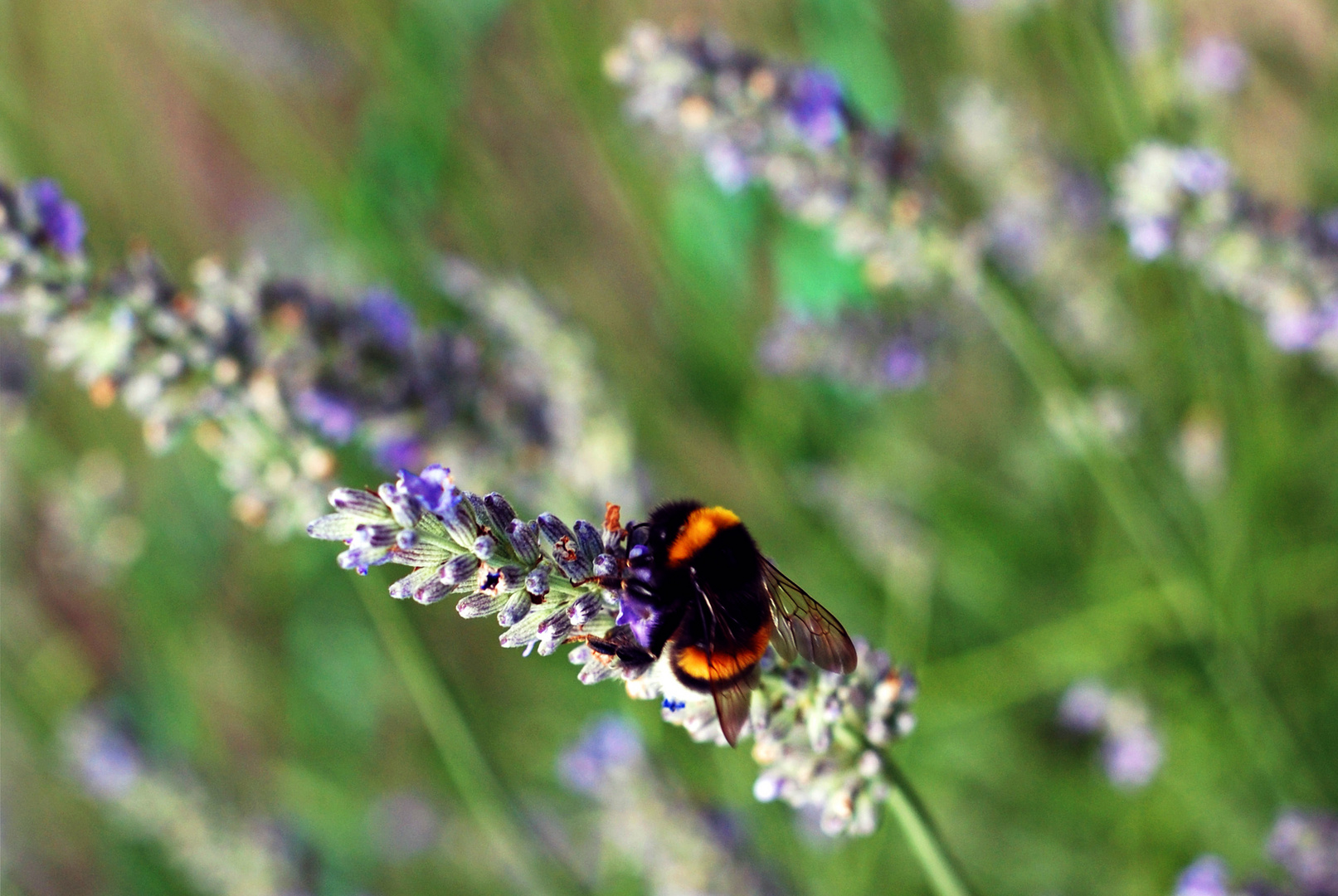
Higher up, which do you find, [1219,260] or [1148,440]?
[1148,440]

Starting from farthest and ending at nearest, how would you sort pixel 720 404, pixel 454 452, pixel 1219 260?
1. pixel 720 404
2. pixel 454 452
3. pixel 1219 260

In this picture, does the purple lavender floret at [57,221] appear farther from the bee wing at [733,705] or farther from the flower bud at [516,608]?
the bee wing at [733,705]

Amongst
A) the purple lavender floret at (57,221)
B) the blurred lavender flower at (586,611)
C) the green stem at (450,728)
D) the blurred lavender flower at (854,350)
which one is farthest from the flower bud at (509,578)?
the blurred lavender flower at (854,350)

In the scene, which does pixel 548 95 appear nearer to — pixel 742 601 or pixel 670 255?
pixel 670 255

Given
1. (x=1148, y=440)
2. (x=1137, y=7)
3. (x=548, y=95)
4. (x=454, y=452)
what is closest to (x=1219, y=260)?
(x=1148, y=440)

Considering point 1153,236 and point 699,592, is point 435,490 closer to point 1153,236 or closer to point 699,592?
point 699,592

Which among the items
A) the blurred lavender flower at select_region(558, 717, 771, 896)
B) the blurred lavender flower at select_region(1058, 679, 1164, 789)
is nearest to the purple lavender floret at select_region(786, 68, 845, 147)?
the blurred lavender flower at select_region(558, 717, 771, 896)
